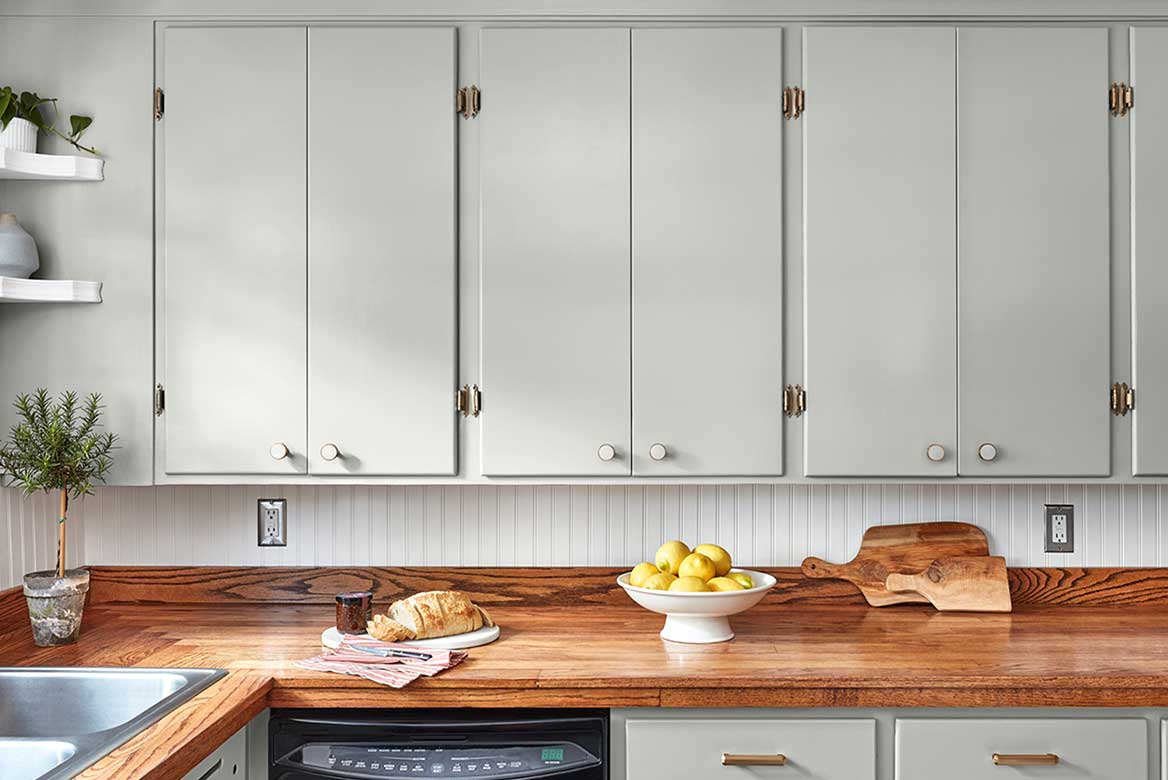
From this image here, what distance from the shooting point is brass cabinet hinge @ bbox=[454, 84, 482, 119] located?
2184mm

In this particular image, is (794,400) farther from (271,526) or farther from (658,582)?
(271,526)

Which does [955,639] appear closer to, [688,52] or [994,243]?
[994,243]

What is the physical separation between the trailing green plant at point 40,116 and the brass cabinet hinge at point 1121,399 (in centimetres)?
221

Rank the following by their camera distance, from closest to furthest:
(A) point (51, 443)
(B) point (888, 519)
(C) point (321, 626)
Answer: (A) point (51, 443) → (C) point (321, 626) → (B) point (888, 519)

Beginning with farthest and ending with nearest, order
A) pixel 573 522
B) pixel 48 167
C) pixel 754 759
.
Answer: pixel 573 522 → pixel 48 167 → pixel 754 759

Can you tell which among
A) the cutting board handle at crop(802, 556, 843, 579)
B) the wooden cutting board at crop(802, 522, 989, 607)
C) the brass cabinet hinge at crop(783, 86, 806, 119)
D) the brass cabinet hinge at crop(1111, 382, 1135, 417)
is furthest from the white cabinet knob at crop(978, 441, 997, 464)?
the brass cabinet hinge at crop(783, 86, 806, 119)

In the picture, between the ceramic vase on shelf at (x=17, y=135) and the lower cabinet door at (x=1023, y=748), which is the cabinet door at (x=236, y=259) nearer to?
the ceramic vase on shelf at (x=17, y=135)

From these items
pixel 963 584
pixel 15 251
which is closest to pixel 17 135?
pixel 15 251

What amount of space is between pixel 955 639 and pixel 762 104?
1184 millimetres

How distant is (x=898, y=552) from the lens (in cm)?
245

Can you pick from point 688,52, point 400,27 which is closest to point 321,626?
point 400,27

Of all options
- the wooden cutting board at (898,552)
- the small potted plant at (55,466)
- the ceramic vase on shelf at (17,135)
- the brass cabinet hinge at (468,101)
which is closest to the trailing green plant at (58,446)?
the small potted plant at (55,466)

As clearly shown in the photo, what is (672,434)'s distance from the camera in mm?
2156

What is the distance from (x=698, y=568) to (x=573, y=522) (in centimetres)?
49
